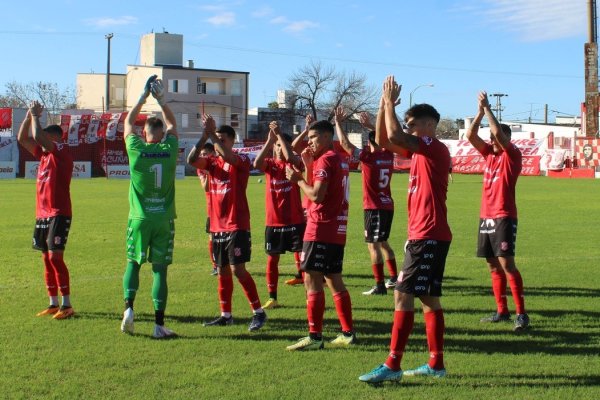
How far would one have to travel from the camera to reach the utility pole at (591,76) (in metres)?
56.8

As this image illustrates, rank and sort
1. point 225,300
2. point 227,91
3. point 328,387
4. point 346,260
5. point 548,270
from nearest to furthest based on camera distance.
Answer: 1. point 328,387
2. point 225,300
3. point 548,270
4. point 346,260
5. point 227,91

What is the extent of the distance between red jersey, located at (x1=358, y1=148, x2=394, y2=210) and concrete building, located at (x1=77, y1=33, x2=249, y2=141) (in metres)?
70.7

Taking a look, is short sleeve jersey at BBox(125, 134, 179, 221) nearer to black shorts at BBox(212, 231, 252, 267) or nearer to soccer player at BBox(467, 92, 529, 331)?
black shorts at BBox(212, 231, 252, 267)

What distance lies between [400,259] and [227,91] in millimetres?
74236

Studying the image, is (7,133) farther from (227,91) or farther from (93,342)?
(93,342)

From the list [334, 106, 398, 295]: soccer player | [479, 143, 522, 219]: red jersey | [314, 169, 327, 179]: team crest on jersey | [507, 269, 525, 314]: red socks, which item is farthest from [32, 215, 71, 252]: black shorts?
[507, 269, 525, 314]: red socks

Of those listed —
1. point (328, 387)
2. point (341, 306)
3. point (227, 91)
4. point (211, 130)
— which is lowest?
point (328, 387)

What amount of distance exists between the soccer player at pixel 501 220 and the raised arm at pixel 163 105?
3169mm

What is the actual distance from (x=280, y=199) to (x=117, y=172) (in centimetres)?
3841

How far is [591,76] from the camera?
57375mm

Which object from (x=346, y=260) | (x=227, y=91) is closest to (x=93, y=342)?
(x=346, y=260)

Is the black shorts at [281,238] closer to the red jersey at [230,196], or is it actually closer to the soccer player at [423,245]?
the red jersey at [230,196]

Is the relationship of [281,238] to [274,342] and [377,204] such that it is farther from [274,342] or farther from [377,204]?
[274,342]

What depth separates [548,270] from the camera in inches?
484
